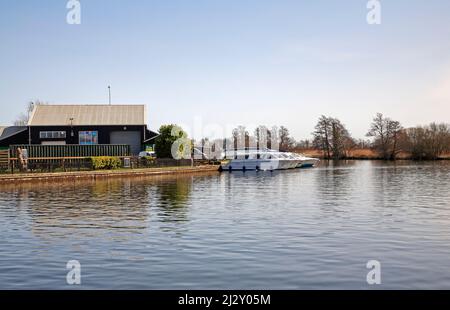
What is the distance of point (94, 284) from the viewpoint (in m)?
10.1

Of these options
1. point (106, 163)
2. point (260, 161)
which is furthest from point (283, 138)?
point (106, 163)

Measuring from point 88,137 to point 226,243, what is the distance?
56.2 meters

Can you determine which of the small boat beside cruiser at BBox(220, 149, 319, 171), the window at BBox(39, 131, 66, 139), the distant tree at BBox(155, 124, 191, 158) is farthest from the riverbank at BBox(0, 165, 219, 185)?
the window at BBox(39, 131, 66, 139)

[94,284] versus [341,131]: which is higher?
[341,131]

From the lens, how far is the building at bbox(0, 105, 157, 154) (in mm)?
66438

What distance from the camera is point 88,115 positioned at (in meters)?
69.1

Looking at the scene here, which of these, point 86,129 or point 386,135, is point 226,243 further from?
point 386,135

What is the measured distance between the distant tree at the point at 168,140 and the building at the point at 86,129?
737cm

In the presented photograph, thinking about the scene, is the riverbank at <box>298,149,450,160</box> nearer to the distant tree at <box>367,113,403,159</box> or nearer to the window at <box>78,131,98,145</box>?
the distant tree at <box>367,113,403,159</box>

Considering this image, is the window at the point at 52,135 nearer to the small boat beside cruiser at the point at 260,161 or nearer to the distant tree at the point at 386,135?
the small boat beside cruiser at the point at 260,161
